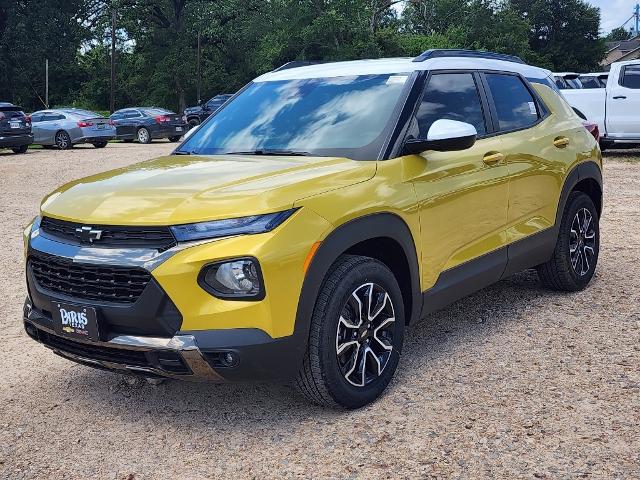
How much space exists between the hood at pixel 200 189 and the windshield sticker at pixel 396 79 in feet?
2.32

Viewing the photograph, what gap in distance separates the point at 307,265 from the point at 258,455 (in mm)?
879

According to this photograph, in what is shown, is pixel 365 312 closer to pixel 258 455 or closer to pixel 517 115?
pixel 258 455

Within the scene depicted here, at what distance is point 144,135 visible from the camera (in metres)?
28.0

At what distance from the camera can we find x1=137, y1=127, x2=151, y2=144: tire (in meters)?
27.9

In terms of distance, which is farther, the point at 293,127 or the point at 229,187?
the point at 293,127

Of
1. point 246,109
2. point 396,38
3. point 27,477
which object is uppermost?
point 396,38

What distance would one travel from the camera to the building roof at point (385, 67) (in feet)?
15.2

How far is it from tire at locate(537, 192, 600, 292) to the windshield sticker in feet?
6.41

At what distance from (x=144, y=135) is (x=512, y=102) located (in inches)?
950

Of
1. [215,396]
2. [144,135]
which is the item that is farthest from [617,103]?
[144,135]

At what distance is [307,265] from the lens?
Result: 3.47 metres

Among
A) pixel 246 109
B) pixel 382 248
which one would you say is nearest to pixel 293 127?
pixel 246 109

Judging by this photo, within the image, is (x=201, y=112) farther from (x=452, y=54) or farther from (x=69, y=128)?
(x=452, y=54)

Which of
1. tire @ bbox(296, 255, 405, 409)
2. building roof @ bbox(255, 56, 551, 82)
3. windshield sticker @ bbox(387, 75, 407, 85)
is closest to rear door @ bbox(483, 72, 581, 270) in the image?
building roof @ bbox(255, 56, 551, 82)
